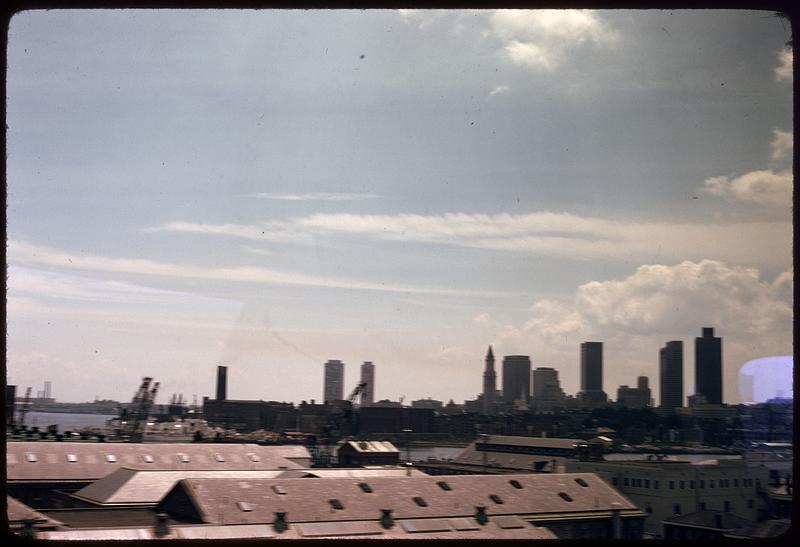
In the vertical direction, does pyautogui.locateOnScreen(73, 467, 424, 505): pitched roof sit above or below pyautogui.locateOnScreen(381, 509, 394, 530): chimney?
below

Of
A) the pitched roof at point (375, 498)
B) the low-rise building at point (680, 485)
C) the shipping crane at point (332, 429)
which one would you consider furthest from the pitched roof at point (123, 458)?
the low-rise building at point (680, 485)

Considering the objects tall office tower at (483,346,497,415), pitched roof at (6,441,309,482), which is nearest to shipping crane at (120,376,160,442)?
pitched roof at (6,441,309,482)

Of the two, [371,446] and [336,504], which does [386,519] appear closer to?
[336,504]

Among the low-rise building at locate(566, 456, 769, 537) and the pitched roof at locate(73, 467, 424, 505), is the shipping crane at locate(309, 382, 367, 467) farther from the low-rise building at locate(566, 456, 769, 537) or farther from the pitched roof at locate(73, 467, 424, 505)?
the low-rise building at locate(566, 456, 769, 537)

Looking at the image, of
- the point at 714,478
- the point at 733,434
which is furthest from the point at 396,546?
the point at 714,478

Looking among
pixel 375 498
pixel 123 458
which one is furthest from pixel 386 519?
pixel 123 458

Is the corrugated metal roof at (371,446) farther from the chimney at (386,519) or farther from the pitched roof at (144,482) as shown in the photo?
the chimney at (386,519)

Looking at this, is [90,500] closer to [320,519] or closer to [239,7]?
[320,519]
